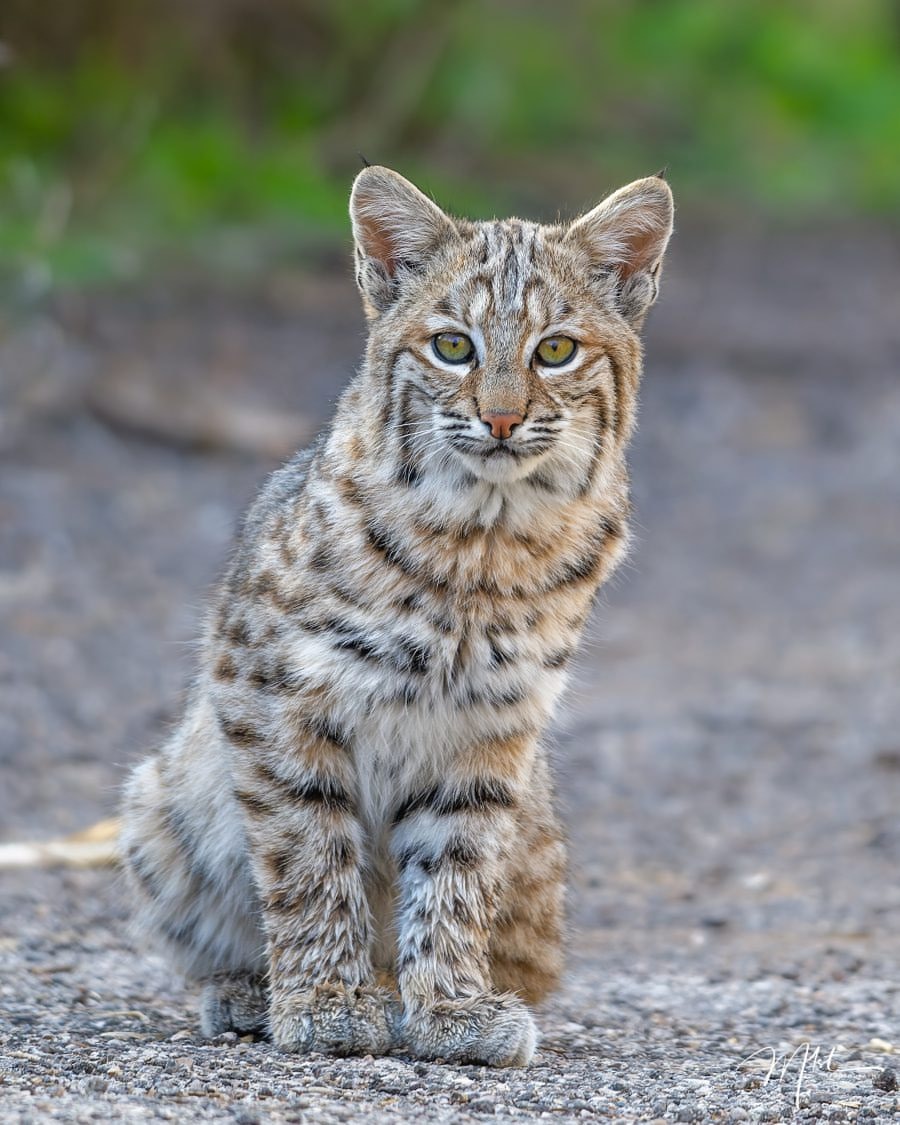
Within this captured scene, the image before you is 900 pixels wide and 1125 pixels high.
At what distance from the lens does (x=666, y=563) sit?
11.1 m

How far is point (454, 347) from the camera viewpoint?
4.36 metres

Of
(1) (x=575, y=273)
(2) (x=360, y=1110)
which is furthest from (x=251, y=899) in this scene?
(1) (x=575, y=273)

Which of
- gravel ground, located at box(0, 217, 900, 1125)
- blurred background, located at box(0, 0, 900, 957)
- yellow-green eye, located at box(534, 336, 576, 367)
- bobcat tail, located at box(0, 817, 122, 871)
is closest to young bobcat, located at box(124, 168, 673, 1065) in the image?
yellow-green eye, located at box(534, 336, 576, 367)

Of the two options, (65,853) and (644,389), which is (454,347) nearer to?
(65,853)

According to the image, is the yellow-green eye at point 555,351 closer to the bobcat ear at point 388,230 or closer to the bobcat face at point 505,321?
the bobcat face at point 505,321

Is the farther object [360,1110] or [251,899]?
[251,899]

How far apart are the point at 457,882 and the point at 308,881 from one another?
1.19 ft

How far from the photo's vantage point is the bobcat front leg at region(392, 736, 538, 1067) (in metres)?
A: 4.41

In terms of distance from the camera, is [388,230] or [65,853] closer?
[388,230]

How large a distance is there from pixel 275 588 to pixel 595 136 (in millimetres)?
15831

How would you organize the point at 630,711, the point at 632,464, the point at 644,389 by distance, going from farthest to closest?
1. the point at 644,389
2. the point at 632,464
3. the point at 630,711

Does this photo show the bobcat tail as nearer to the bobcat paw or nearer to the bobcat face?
the bobcat paw

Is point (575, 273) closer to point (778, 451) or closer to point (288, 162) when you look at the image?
point (778, 451)

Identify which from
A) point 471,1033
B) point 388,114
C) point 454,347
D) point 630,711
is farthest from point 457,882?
point 388,114
